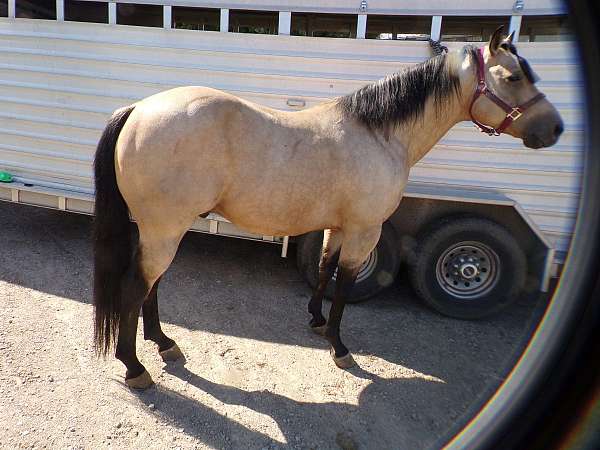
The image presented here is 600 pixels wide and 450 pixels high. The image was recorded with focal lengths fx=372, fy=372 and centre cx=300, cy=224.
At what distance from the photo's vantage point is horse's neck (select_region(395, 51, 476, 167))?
2.42 meters

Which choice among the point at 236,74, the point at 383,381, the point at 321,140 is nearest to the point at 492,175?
the point at 321,140

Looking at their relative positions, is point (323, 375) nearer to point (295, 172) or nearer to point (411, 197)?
point (295, 172)

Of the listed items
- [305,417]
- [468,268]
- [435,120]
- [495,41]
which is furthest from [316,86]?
[305,417]

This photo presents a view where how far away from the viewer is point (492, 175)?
10.3 feet

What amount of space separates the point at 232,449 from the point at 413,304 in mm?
2285

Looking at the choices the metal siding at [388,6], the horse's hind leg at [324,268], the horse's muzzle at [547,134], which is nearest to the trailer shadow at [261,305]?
the horse's hind leg at [324,268]

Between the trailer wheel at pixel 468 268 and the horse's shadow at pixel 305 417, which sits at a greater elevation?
the trailer wheel at pixel 468 268

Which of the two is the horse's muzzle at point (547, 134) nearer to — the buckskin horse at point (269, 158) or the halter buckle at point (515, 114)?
the buckskin horse at point (269, 158)

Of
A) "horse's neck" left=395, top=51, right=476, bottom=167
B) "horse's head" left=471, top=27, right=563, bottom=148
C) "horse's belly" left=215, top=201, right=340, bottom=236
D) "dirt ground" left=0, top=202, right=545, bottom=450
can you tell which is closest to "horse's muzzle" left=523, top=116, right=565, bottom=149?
"horse's head" left=471, top=27, right=563, bottom=148

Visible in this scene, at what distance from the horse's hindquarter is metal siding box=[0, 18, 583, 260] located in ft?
2.66

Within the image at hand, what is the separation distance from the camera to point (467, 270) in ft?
11.3

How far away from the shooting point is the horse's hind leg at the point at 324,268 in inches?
118

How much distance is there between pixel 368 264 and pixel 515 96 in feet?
6.00

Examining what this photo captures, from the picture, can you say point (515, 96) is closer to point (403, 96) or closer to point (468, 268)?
point (403, 96)
